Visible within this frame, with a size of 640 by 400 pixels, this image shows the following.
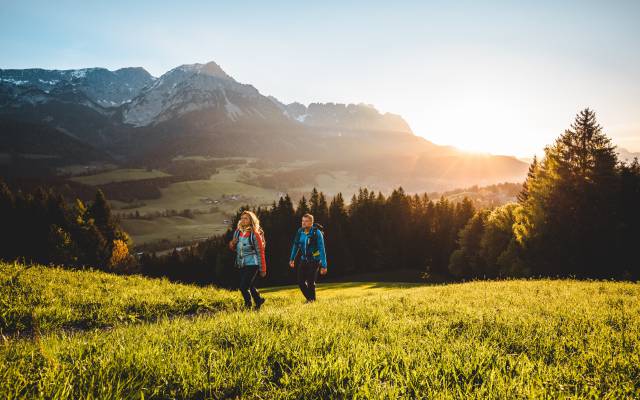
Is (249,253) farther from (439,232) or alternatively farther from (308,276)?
(439,232)

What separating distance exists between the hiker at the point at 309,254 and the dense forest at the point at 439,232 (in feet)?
48.5

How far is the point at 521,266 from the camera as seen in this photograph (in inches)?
1447

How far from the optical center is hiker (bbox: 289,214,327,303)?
11938 millimetres

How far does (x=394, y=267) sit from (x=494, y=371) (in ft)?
248

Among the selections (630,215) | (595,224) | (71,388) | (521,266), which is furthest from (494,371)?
(630,215)

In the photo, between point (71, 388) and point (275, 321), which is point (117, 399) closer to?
point (71, 388)

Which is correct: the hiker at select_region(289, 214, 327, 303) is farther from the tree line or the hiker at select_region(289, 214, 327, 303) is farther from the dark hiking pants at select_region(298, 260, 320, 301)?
the tree line

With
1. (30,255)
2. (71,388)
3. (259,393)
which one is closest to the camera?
(71,388)

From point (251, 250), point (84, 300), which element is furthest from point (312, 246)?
point (84, 300)

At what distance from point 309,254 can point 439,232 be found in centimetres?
6959

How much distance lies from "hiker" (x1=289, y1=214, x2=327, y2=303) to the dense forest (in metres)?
14.8

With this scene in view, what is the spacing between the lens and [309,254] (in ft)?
39.4

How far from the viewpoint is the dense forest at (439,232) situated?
3148 cm

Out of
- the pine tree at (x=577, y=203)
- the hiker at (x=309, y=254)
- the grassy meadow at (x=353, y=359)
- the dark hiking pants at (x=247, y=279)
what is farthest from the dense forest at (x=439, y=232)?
the grassy meadow at (x=353, y=359)
